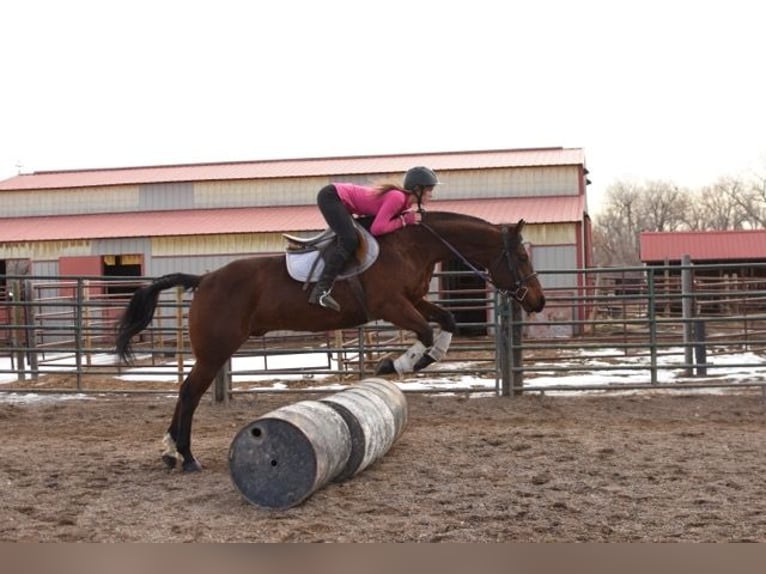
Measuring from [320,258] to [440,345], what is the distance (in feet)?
3.40

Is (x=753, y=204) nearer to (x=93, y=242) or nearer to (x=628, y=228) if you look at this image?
(x=628, y=228)

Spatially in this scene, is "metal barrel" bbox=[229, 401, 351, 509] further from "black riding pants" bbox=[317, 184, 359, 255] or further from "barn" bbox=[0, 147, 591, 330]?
"barn" bbox=[0, 147, 591, 330]

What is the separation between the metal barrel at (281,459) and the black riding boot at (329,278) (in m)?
1.06

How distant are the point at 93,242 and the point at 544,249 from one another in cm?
1221

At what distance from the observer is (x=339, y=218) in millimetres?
6164

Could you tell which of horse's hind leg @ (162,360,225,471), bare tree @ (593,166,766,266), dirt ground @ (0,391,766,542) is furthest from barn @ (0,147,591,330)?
bare tree @ (593,166,766,266)

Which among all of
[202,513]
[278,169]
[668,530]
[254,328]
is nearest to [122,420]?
[254,328]

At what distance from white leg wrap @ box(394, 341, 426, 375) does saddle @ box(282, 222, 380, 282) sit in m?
0.65

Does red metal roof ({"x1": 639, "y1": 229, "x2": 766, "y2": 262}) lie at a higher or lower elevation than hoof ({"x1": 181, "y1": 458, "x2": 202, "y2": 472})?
higher

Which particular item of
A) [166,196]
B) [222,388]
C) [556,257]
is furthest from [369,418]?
[166,196]

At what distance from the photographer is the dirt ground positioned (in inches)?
175

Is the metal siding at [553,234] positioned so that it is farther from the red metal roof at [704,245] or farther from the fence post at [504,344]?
the fence post at [504,344]

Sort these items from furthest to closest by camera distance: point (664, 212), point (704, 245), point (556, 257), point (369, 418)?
point (664, 212)
point (704, 245)
point (556, 257)
point (369, 418)

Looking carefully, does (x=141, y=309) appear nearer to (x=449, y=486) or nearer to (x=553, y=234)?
(x=449, y=486)
